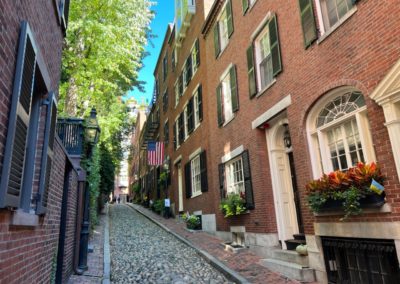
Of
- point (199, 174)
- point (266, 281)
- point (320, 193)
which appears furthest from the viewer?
point (199, 174)

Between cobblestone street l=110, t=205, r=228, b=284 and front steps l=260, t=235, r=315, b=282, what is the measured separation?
1224 mm

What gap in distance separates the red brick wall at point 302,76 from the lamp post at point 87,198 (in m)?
4.68

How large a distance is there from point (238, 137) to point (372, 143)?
5.65 metres

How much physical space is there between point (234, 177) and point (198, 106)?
18.3 feet

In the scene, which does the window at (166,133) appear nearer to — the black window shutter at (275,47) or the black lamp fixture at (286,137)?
the black lamp fixture at (286,137)

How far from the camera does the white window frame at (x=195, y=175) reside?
52.5ft

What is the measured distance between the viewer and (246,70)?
1067 cm

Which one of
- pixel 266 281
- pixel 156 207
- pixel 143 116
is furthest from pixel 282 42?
pixel 143 116

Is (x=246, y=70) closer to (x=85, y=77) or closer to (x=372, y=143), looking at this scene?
(x=372, y=143)

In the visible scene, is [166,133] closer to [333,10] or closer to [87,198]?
[87,198]


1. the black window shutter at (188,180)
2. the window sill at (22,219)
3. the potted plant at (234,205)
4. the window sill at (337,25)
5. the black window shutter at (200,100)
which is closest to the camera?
the window sill at (22,219)

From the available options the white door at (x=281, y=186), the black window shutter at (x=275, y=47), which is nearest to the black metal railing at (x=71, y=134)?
the white door at (x=281, y=186)

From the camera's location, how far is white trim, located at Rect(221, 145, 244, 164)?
35.2 feet

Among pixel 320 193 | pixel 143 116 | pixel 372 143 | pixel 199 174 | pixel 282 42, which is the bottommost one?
pixel 320 193
